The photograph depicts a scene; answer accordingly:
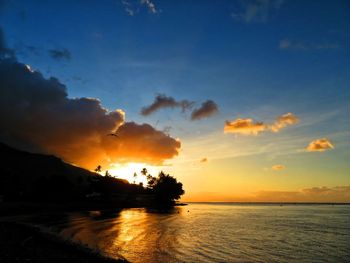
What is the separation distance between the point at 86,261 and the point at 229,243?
28.7 meters

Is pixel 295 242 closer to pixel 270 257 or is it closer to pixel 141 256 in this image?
pixel 270 257

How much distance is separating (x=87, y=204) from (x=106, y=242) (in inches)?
4714

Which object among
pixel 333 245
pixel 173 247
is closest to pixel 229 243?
pixel 173 247

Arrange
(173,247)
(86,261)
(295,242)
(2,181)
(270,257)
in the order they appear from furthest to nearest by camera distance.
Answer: (2,181) < (295,242) < (173,247) < (270,257) < (86,261)

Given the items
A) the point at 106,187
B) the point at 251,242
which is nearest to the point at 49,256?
the point at 251,242

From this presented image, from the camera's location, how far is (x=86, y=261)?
26969mm

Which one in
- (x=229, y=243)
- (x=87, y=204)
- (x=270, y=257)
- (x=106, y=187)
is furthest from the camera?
(x=106, y=187)

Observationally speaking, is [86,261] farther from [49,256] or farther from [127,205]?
[127,205]

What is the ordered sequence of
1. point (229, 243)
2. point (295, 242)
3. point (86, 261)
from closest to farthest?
point (86, 261) → point (229, 243) → point (295, 242)

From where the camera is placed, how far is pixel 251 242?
51.9 metres

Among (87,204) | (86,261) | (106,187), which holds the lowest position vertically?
(86,261)

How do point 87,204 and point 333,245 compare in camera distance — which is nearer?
point 333,245

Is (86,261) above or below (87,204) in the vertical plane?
below

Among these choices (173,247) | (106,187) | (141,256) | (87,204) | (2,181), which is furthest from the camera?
(106,187)
